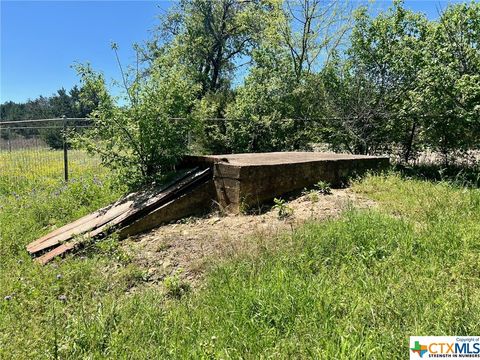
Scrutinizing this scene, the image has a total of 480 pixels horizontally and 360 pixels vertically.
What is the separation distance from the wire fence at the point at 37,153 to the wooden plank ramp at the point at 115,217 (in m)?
3.69

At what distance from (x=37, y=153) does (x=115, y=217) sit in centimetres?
538

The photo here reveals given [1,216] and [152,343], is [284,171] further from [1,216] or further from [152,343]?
[1,216]

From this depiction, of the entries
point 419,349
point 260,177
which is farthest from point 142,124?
point 419,349

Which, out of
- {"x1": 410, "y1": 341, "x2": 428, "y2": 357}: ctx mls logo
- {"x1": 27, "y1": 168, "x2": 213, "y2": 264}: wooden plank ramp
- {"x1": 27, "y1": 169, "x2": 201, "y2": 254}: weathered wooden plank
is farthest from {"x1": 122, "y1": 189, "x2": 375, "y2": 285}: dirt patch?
{"x1": 410, "y1": 341, "x2": 428, "y2": 357}: ctx mls logo

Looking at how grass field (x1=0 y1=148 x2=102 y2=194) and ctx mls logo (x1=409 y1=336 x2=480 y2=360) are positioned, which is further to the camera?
grass field (x1=0 y1=148 x2=102 y2=194)

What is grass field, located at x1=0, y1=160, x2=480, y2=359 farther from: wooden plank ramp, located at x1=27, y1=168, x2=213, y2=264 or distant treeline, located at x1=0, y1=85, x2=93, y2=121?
distant treeline, located at x1=0, y1=85, x2=93, y2=121

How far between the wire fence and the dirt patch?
15.7 ft

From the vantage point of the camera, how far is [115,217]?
4.87 meters

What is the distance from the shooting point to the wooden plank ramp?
14.9ft

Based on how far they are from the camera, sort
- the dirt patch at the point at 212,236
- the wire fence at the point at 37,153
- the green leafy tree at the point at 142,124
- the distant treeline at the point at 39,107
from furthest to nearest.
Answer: the distant treeline at the point at 39,107 → the wire fence at the point at 37,153 → the green leafy tree at the point at 142,124 → the dirt patch at the point at 212,236

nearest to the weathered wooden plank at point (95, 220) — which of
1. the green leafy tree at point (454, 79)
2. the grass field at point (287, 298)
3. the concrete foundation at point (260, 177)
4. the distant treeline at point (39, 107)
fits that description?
the grass field at point (287, 298)

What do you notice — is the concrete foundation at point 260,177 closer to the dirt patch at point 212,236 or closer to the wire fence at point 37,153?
the dirt patch at point 212,236

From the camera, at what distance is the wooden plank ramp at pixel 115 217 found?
14.9 feet

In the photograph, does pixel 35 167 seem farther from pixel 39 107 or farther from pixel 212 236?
pixel 39 107
